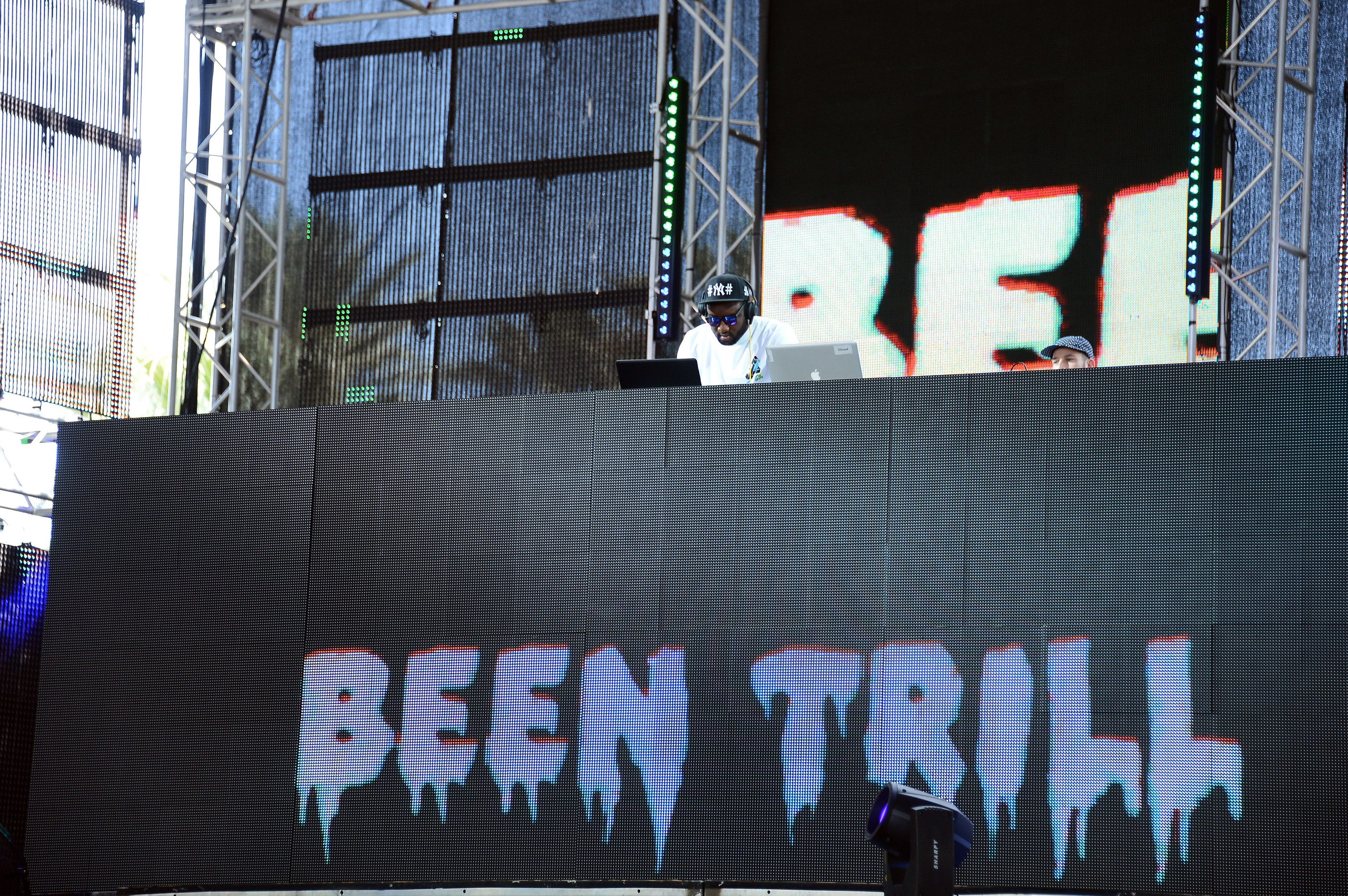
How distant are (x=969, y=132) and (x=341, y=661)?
17.8 feet

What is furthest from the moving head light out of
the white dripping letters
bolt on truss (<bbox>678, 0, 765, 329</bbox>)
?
bolt on truss (<bbox>678, 0, 765, 329</bbox>)

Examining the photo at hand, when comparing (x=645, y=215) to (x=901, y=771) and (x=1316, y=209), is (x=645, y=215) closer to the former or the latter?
(x=1316, y=209)

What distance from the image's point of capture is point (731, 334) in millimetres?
6906

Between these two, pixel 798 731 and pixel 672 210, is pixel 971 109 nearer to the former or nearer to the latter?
pixel 672 210

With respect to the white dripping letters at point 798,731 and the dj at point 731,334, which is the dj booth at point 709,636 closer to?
the white dripping letters at point 798,731

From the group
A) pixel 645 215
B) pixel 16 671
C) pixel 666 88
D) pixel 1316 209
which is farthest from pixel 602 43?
pixel 16 671

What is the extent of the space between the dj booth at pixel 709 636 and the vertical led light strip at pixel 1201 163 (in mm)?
3302

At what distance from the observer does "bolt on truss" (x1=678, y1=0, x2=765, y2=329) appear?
964 centimetres

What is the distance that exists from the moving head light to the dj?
3.20 metres

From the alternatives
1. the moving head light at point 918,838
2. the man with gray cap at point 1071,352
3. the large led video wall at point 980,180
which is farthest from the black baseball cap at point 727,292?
the moving head light at point 918,838

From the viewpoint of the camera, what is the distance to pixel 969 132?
381 inches

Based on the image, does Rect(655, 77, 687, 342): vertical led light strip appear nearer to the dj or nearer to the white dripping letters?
the dj

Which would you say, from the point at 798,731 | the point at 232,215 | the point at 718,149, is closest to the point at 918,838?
the point at 798,731

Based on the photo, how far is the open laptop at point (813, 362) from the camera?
221 inches
